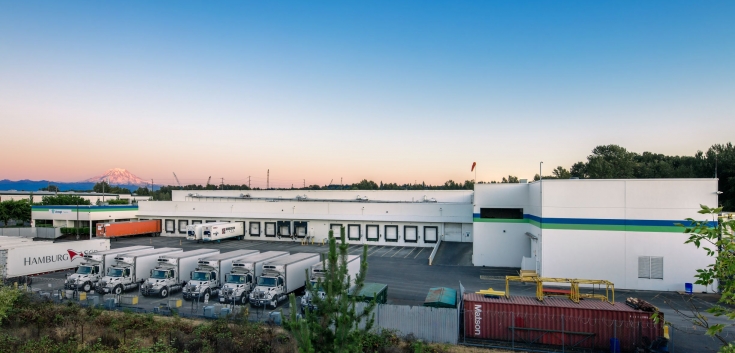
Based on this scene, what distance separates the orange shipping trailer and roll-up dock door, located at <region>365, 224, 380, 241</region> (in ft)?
103

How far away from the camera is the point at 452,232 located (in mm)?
49812

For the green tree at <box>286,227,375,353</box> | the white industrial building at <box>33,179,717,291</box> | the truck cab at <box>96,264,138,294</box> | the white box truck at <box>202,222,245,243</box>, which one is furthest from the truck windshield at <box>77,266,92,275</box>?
the white industrial building at <box>33,179,717,291</box>

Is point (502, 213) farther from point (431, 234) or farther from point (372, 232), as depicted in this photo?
point (372, 232)

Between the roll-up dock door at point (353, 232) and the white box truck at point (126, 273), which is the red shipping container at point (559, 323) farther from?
the roll-up dock door at point (353, 232)

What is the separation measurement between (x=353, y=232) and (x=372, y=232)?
2.52 metres

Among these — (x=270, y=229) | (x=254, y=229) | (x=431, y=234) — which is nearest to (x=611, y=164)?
(x=431, y=234)

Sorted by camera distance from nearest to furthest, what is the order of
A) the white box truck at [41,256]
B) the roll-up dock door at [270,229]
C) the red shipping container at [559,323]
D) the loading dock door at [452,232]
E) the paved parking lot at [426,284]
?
the red shipping container at [559,323] → the paved parking lot at [426,284] → the white box truck at [41,256] → the loading dock door at [452,232] → the roll-up dock door at [270,229]

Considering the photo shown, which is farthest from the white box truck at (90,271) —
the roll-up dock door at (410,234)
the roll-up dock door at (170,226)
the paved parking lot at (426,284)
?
the roll-up dock door at (170,226)

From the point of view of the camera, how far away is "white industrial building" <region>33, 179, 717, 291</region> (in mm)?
28281

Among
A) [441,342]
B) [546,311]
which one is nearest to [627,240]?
[546,311]

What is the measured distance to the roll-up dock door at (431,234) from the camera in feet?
163

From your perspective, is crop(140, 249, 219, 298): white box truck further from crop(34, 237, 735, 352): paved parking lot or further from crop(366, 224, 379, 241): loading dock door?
crop(366, 224, 379, 241): loading dock door

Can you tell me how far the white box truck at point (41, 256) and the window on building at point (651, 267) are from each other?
128 feet

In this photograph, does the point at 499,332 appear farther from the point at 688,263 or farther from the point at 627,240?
the point at 688,263
